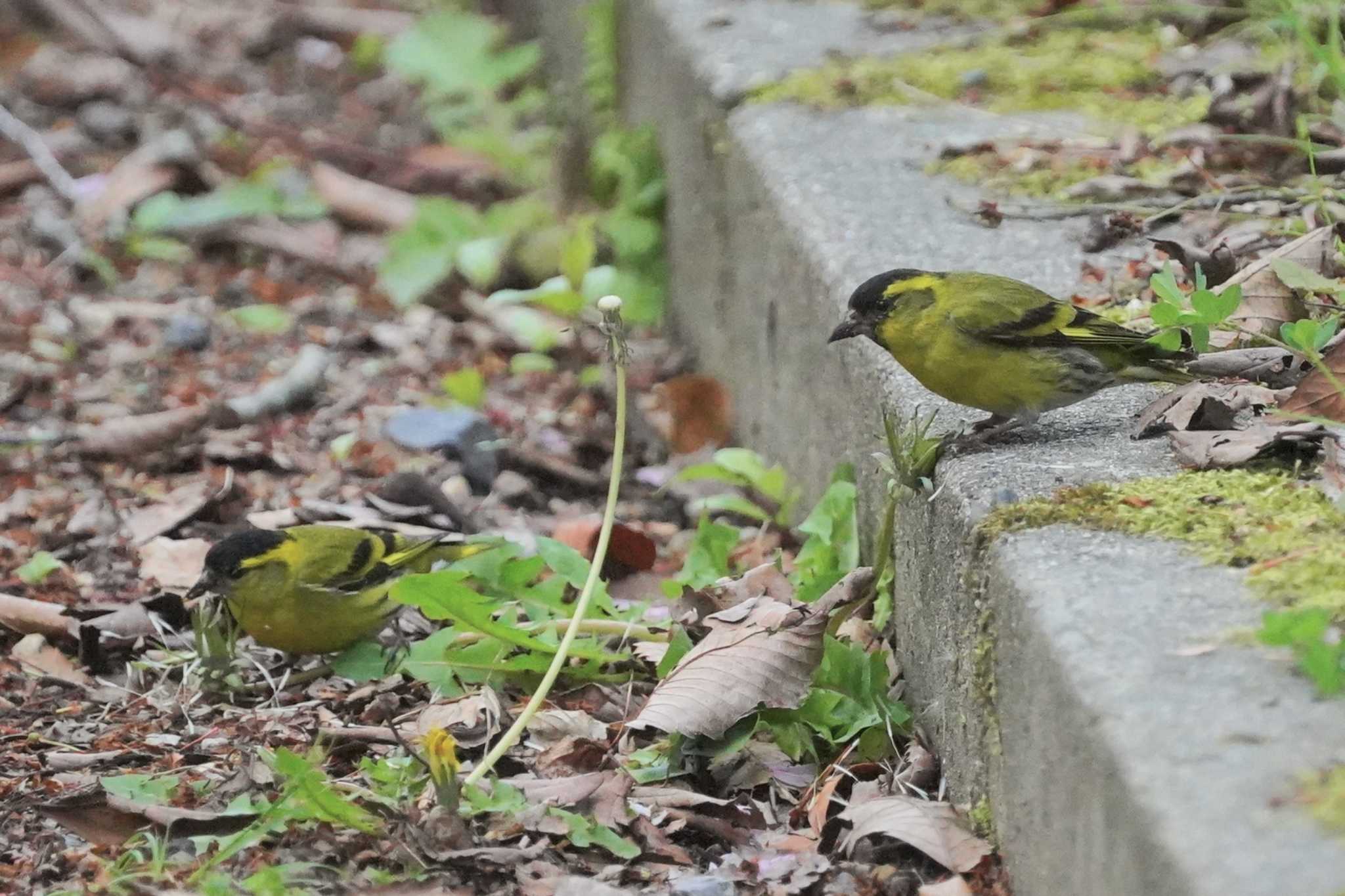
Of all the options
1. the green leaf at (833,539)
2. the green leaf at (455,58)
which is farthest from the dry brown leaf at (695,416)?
the green leaf at (455,58)

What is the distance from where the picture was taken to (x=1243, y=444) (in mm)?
2939

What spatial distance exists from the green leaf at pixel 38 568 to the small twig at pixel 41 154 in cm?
369

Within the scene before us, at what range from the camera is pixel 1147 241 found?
418cm

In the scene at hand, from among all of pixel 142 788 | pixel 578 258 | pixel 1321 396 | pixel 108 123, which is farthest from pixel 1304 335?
pixel 108 123

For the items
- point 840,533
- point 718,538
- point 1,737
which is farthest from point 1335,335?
point 1,737

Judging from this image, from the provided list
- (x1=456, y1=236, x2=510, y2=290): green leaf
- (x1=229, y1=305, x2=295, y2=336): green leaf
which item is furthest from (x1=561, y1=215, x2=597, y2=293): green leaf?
(x1=229, y1=305, x2=295, y2=336): green leaf

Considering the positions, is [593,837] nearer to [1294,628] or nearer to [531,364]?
[1294,628]

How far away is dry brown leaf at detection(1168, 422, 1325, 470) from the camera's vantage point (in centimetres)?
290

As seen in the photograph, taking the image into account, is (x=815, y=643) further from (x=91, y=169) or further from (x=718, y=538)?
(x=91, y=169)

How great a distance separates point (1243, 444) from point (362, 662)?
2.34 meters

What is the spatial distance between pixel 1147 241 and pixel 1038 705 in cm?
210

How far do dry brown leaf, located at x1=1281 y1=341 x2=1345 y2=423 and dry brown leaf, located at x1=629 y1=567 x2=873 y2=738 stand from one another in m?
1.03

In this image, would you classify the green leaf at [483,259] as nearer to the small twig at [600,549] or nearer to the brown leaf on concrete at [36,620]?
the brown leaf on concrete at [36,620]

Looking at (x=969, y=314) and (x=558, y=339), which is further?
(x=558, y=339)
